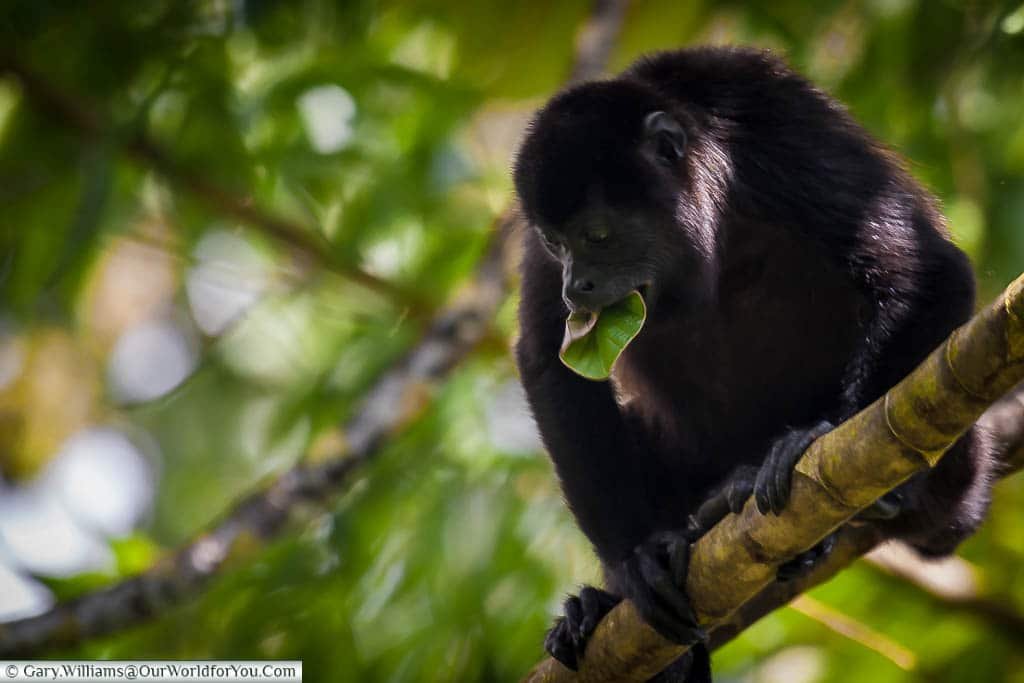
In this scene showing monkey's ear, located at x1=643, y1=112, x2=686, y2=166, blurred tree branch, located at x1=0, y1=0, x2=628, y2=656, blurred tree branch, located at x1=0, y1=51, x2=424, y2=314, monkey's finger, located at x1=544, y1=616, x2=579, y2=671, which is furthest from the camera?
blurred tree branch, located at x1=0, y1=51, x2=424, y2=314

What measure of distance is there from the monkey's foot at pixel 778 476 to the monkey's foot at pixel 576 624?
2.78 ft

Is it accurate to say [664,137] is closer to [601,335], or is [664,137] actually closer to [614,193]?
[614,193]

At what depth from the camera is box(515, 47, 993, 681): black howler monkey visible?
351 centimetres

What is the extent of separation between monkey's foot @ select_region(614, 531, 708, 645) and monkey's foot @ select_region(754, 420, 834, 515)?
458mm

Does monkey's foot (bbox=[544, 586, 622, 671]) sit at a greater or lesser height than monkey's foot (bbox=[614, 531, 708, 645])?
greater

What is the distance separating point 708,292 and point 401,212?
7.94ft

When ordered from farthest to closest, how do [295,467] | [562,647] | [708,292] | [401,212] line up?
[401,212], [295,467], [708,292], [562,647]

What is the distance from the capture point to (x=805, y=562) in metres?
3.40

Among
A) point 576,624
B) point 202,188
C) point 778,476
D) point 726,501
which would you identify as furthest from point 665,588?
point 202,188

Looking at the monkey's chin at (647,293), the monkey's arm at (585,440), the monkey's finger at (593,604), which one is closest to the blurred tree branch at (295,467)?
the monkey's arm at (585,440)

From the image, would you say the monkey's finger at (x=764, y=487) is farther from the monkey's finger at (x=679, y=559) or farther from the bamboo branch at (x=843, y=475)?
the monkey's finger at (x=679, y=559)

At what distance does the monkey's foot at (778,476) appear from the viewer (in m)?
2.85

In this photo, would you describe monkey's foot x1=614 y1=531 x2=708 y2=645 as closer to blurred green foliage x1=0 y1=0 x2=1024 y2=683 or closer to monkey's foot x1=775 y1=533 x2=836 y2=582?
Result: monkey's foot x1=775 y1=533 x2=836 y2=582

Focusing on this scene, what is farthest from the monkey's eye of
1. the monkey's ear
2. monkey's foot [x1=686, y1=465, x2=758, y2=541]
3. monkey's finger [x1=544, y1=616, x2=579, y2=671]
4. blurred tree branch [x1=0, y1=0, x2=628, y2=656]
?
monkey's finger [x1=544, y1=616, x2=579, y2=671]
